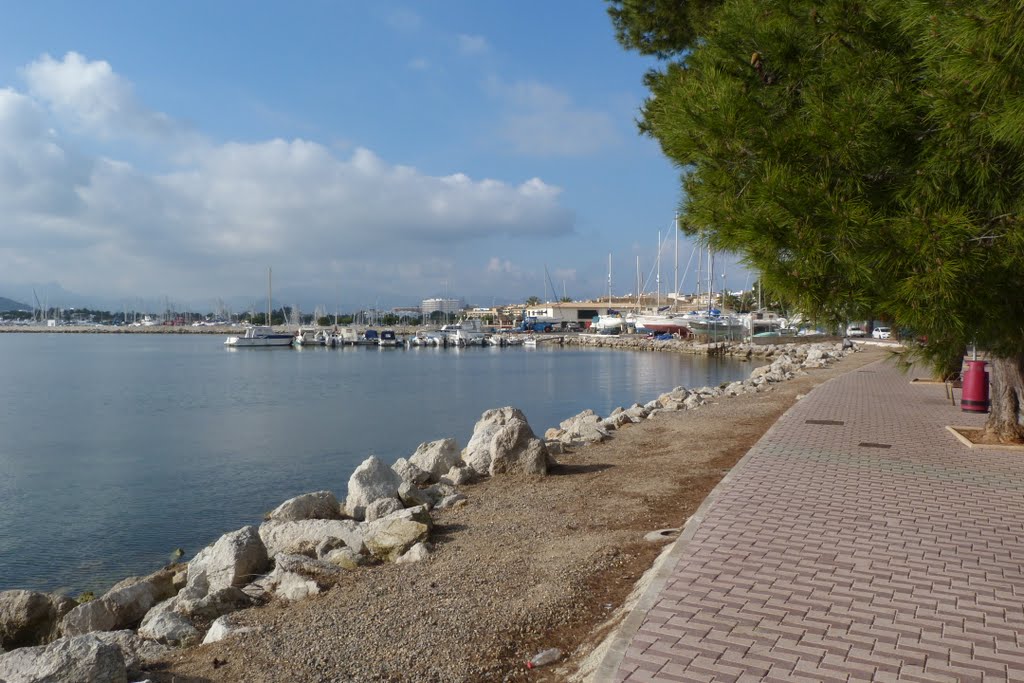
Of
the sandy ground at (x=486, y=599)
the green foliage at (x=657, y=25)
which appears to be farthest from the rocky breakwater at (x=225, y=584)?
the green foliage at (x=657, y=25)

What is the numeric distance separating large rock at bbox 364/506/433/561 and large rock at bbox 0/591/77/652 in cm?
317

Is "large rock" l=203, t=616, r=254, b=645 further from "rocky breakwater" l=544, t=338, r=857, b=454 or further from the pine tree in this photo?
"rocky breakwater" l=544, t=338, r=857, b=454

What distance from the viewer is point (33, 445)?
22953 millimetres

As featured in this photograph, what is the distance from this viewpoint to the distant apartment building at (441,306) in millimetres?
173375

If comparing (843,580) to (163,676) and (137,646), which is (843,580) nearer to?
(163,676)

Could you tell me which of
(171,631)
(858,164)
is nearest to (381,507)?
(171,631)

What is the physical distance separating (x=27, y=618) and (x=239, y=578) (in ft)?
6.54

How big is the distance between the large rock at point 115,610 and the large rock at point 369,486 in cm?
240

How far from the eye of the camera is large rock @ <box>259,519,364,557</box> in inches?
329

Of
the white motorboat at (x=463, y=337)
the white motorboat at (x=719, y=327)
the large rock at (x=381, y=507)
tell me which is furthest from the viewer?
the white motorboat at (x=463, y=337)

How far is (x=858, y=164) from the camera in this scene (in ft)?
23.2

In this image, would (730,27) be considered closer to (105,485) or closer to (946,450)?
(946,450)

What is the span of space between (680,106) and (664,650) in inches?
205

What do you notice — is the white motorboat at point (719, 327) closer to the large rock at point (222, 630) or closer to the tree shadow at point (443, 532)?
the tree shadow at point (443, 532)
